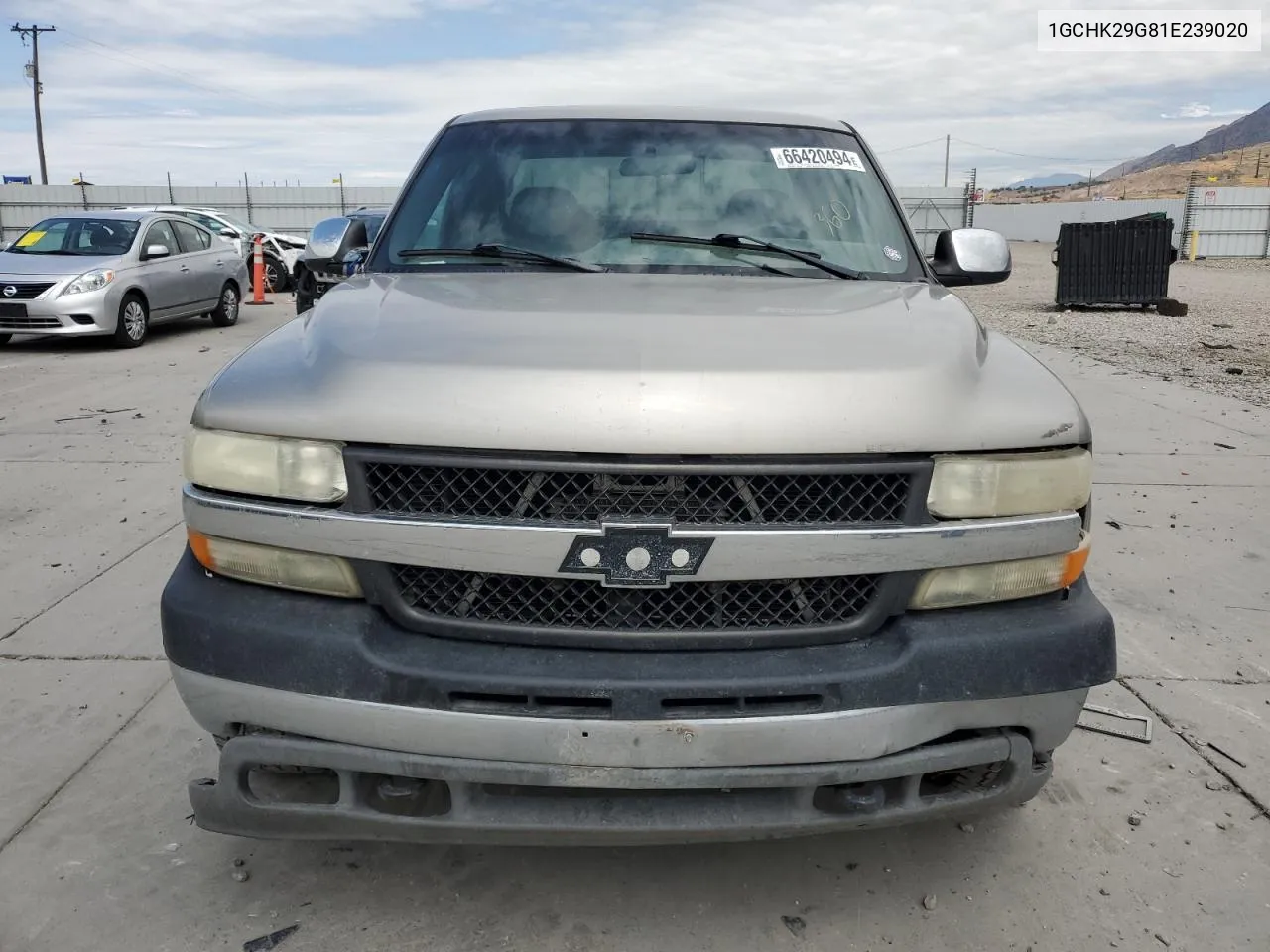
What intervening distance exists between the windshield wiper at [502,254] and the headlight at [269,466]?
116cm

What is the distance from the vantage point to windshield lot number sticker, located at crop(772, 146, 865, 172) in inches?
135

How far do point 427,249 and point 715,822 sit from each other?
1946 mm

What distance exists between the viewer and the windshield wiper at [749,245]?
10.1 ft

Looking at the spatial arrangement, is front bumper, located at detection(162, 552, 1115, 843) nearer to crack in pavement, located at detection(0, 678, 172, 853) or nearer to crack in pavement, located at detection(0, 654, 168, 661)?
crack in pavement, located at detection(0, 678, 172, 853)

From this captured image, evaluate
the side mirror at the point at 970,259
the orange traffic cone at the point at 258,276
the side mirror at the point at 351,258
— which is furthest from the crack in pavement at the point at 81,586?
the orange traffic cone at the point at 258,276

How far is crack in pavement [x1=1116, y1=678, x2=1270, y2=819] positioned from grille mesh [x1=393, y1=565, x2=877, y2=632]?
1596 mm

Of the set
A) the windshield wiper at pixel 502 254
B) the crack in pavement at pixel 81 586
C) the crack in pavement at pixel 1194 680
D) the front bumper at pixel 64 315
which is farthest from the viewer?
the front bumper at pixel 64 315

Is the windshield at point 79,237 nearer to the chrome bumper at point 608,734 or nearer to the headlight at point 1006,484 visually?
the chrome bumper at point 608,734

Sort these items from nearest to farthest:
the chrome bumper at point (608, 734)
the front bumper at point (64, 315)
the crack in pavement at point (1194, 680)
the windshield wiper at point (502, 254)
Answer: the chrome bumper at point (608, 734)
the windshield wiper at point (502, 254)
the crack in pavement at point (1194, 680)
the front bumper at point (64, 315)

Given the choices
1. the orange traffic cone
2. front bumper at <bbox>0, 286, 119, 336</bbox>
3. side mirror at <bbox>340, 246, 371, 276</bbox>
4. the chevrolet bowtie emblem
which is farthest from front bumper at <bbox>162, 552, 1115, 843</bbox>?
the orange traffic cone

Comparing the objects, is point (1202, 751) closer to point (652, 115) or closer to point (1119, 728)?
point (1119, 728)

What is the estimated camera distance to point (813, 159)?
3.46m

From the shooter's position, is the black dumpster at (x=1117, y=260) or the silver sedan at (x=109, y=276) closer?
the silver sedan at (x=109, y=276)

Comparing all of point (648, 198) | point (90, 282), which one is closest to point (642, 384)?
point (648, 198)
